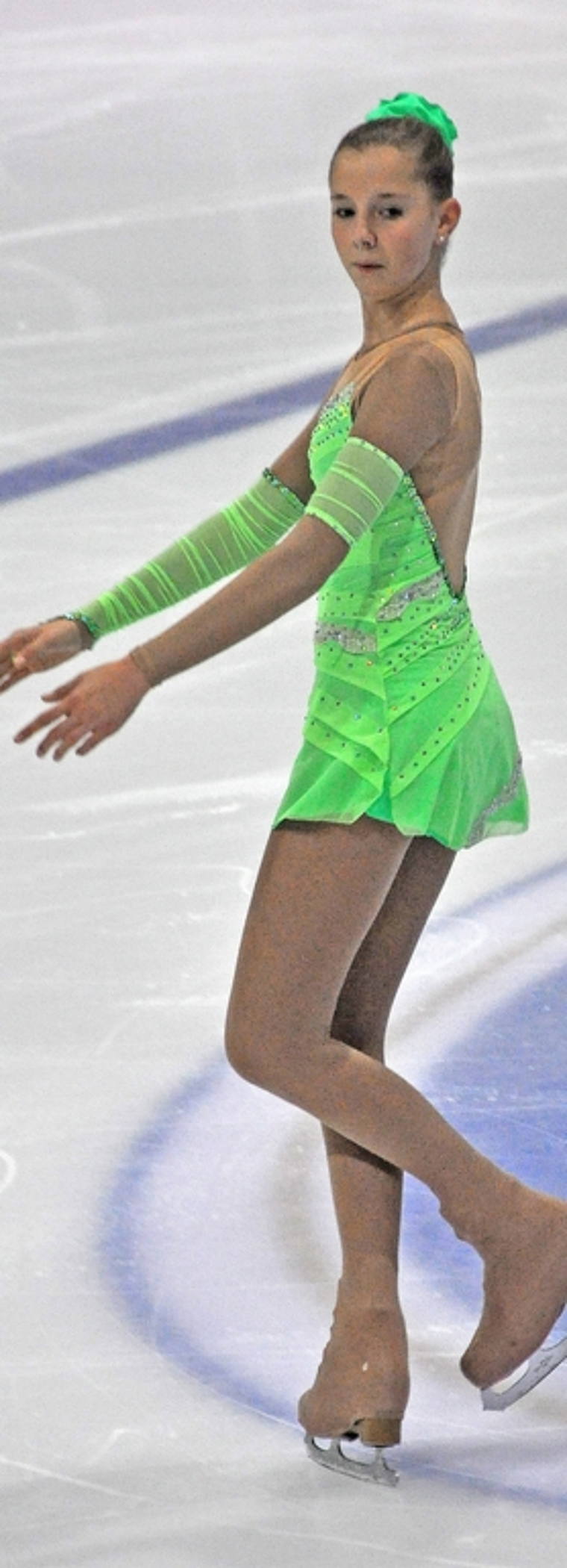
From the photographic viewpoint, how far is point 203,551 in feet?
8.17

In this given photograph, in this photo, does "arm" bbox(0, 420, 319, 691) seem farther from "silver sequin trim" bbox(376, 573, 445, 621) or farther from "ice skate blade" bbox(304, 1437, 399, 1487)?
"ice skate blade" bbox(304, 1437, 399, 1487)

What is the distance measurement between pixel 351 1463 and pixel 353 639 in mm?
759

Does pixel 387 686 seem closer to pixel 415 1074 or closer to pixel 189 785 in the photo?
pixel 415 1074

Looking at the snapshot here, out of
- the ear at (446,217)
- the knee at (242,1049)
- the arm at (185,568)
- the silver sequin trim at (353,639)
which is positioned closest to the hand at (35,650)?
the arm at (185,568)

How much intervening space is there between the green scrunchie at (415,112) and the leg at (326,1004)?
2.11 ft

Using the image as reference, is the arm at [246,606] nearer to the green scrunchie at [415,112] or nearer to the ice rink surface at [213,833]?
the green scrunchie at [415,112]

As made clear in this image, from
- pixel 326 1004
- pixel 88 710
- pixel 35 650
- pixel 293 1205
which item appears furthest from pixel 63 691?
pixel 293 1205

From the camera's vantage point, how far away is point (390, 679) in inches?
93.4

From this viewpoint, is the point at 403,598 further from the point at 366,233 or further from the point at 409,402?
the point at 366,233

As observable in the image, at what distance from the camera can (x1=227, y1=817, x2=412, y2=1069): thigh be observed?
2373 millimetres

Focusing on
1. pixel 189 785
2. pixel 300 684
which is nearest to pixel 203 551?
pixel 189 785

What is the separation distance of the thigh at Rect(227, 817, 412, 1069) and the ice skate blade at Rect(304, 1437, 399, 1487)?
0.38 metres

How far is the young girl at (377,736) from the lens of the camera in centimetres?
235

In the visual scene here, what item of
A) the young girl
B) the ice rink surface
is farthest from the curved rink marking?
the young girl
